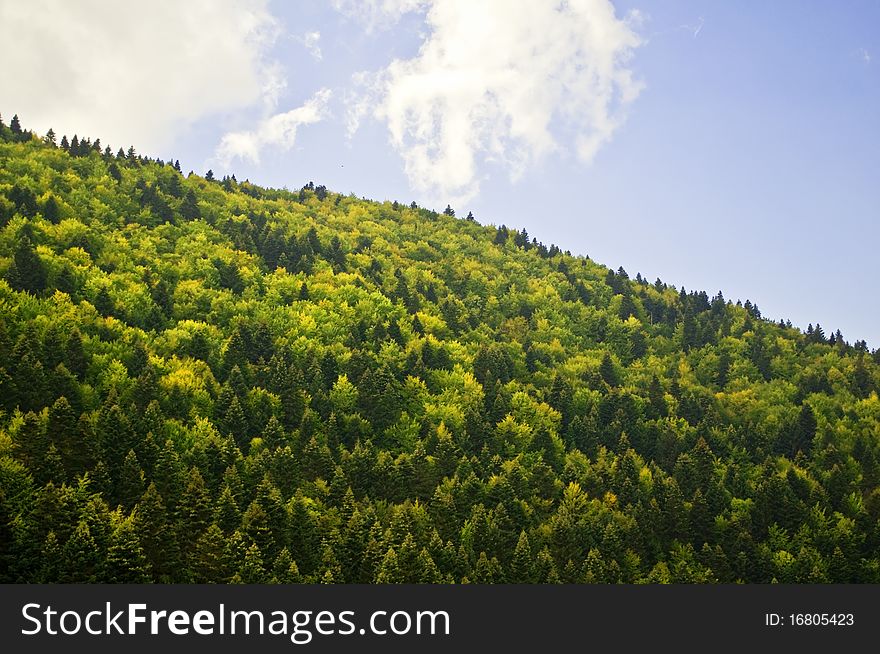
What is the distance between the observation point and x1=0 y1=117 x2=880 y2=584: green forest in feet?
238

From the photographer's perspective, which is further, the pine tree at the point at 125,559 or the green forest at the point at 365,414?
the green forest at the point at 365,414

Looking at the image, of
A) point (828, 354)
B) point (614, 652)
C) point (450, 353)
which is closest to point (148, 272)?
point (450, 353)

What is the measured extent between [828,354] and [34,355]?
140 m

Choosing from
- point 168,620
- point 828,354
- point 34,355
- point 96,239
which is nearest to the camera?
point 168,620

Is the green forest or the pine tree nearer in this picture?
the pine tree

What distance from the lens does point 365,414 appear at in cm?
10762

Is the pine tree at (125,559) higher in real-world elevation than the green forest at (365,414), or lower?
lower

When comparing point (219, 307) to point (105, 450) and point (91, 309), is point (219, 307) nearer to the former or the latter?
point (91, 309)

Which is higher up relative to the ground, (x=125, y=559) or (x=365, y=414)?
(x=365, y=414)

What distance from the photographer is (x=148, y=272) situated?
405ft

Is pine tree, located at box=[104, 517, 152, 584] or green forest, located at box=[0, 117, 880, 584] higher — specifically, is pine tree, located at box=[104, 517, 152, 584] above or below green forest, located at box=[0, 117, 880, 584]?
below

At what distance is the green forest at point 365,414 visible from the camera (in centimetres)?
7269

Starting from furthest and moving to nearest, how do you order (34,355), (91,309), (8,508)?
(91,309) < (34,355) < (8,508)

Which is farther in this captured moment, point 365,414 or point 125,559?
point 365,414
